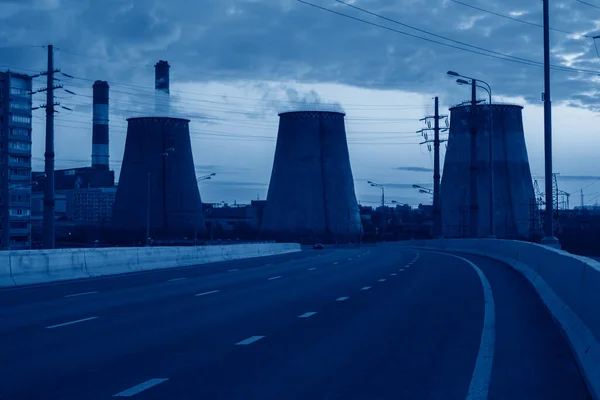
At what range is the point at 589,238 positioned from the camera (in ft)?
181

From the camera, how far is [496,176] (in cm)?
8562

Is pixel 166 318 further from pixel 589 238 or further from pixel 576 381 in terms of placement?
pixel 589 238

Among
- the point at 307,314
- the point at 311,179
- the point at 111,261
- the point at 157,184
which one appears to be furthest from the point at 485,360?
the point at 311,179

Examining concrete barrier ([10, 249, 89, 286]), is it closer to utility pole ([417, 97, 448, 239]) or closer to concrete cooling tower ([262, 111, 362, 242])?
utility pole ([417, 97, 448, 239])

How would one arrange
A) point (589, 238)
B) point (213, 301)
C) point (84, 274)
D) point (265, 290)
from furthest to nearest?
point (589, 238) < point (84, 274) < point (265, 290) < point (213, 301)

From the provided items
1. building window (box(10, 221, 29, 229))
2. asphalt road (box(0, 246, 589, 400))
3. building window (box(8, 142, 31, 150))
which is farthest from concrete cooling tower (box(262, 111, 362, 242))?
asphalt road (box(0, 246, 589, 400))

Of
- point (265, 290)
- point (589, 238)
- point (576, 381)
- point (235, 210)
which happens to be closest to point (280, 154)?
point (589, 238)

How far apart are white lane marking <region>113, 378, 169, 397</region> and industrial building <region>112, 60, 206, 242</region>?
2997 inches

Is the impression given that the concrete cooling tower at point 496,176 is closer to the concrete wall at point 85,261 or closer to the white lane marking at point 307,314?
the concrete wall at point 85,261

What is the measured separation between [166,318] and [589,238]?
150ft

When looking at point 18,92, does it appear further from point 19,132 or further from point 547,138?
point 547,138

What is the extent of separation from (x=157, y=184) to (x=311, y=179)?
15.3 meters

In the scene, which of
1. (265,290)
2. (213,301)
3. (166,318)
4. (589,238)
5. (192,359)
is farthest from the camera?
(589,238)

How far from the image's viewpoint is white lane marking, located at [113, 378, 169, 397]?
25.2 ft
